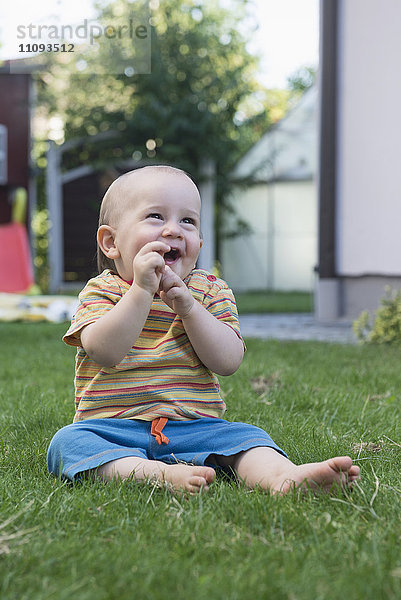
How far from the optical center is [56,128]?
44.8 ft

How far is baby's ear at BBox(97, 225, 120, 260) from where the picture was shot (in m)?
1.91

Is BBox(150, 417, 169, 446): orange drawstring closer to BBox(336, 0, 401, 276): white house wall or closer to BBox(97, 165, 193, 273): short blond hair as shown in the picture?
BBox(97, 165, 193, 273): short blond hair

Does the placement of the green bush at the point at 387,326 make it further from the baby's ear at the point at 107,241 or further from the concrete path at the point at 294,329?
the baby's ear at the point at 107,241

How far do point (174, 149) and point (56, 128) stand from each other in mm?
2692

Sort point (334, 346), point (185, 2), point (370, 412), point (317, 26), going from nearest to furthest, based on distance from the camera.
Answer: point (370, 412) < point (334, 346) < point (317, 26) < point (185, 2)

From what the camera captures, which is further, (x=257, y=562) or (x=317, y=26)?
(x=317, y=26)

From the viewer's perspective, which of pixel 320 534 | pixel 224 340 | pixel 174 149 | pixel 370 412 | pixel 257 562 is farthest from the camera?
pixel 174 149

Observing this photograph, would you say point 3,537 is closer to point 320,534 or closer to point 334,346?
point 320,534

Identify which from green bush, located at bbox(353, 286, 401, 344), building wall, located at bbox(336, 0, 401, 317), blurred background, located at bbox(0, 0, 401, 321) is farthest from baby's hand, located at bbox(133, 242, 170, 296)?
blurred background, located at bbox(0, 0, 401, 321)

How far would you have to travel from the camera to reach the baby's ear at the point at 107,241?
1911 mm

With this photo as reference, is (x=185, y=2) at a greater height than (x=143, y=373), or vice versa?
(x=185, y=2)

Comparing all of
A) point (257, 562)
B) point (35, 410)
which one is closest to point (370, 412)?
point (35, 410)

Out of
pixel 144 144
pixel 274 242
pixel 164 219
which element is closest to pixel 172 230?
pixel 164 219

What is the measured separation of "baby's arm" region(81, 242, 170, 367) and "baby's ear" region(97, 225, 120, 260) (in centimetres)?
21
